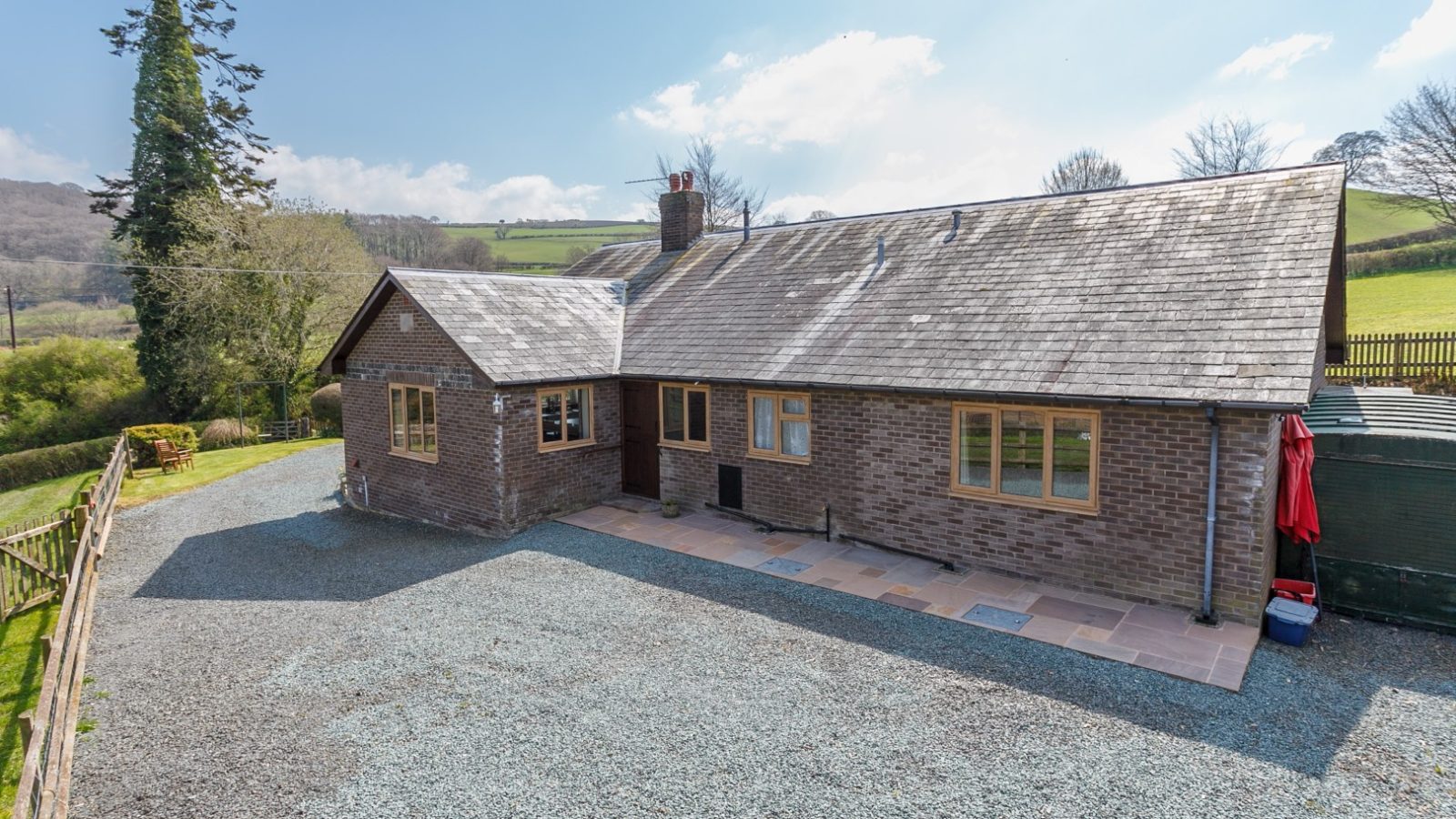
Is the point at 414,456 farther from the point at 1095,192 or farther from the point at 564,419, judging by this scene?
the point at 1095,192

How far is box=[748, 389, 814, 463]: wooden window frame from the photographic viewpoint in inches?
474

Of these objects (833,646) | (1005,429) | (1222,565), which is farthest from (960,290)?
(833,646)

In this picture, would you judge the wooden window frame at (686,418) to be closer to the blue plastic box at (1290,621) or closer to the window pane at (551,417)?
the window pane at (551,417)

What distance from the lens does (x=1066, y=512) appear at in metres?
9.50

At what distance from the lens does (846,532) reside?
1170cm

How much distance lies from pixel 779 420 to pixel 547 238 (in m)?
61.7

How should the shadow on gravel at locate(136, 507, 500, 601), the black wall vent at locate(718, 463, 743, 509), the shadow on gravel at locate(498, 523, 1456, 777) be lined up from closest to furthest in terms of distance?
the shadow on gravel at locate(498, 523, 1456, 777) < the shadow on gravel at locate(136, 507, 500, 601) < the black wall vent at locate(718, 463, 743, 509)

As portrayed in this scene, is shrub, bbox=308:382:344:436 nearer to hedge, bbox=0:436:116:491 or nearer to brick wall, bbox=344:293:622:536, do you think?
hedge, bbox=0:436:116:491

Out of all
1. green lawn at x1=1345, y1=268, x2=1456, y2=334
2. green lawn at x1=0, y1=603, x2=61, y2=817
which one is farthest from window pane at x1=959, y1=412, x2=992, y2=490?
green lawn at x1=1345, y1=268, x2=1456, y2=334

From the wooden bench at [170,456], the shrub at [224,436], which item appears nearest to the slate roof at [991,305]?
the wooden bench at [170,456]

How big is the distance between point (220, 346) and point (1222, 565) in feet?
109

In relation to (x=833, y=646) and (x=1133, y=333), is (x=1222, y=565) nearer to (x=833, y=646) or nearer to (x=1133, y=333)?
(x=1133, y=333)

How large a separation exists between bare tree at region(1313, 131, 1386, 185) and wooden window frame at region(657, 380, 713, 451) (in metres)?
37.0

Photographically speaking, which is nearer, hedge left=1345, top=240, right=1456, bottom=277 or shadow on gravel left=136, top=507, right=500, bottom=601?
shadow on gravel left=136, top=507, right=500, bottom=601
